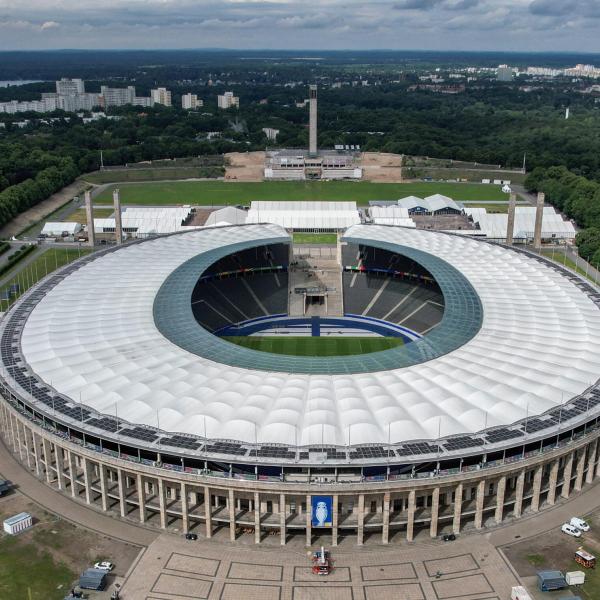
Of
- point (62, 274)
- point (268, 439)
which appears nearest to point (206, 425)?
point (268, 439)

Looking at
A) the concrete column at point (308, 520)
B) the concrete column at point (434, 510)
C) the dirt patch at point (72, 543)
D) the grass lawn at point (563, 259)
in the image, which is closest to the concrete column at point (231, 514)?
the concrete column at point (308, 520)

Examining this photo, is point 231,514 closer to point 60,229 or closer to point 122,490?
point 122,490

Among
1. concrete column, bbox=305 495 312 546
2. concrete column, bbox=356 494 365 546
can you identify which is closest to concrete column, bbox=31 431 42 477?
concrete column, bbox=305 495 312 546

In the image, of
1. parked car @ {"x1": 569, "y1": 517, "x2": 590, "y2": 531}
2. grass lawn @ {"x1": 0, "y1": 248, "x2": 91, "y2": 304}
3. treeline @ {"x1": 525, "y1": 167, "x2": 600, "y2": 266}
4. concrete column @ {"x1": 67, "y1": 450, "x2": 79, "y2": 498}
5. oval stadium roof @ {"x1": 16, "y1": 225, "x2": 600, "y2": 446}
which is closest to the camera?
parked car @ {"x1": 569, "y1": 517, "x2": 590, "y2": 531}

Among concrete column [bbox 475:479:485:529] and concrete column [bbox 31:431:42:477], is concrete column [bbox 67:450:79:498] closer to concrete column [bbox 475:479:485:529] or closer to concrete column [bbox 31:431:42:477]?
concrete column [bbox 31:431:42:477]

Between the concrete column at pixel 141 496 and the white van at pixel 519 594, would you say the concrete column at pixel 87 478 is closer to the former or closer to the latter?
the concrete column at pixel 141 496

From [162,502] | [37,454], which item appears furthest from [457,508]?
[37,454]
